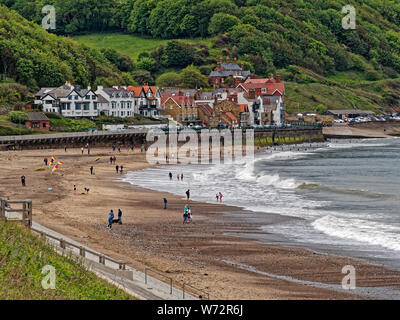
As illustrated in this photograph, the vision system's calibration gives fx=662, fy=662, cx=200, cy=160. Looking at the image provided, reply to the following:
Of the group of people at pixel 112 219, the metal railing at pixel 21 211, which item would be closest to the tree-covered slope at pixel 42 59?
the group of people at pixel 112 219

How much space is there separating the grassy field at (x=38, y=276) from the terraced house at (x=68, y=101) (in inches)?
3127

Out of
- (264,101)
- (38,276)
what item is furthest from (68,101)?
(38,276)

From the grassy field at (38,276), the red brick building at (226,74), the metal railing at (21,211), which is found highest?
the red brick building at (226,74)

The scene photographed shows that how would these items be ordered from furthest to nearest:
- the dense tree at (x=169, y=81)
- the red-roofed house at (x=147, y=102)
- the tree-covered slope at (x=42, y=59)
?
1. the dense tree at (x=169, y=81)
2. the red-roofed house at (x=147, y=102)
3. the tree-covered slope at (x=42, y=59)

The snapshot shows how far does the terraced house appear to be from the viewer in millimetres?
102025

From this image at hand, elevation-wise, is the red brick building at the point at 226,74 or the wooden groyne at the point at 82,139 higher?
the red brick building at the point at 226,74

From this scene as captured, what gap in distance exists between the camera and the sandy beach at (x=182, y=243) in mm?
25472

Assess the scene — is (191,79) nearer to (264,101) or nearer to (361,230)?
(264,101)

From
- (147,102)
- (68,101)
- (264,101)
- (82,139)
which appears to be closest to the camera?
(82,139)

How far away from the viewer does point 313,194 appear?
2062 inches

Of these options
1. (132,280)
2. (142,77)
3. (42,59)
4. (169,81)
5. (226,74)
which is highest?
(226,74)

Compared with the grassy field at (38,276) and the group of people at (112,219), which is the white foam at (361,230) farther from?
the grassy field at (38,276)

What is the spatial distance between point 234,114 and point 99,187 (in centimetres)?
7734

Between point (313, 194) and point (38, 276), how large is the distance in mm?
34491
